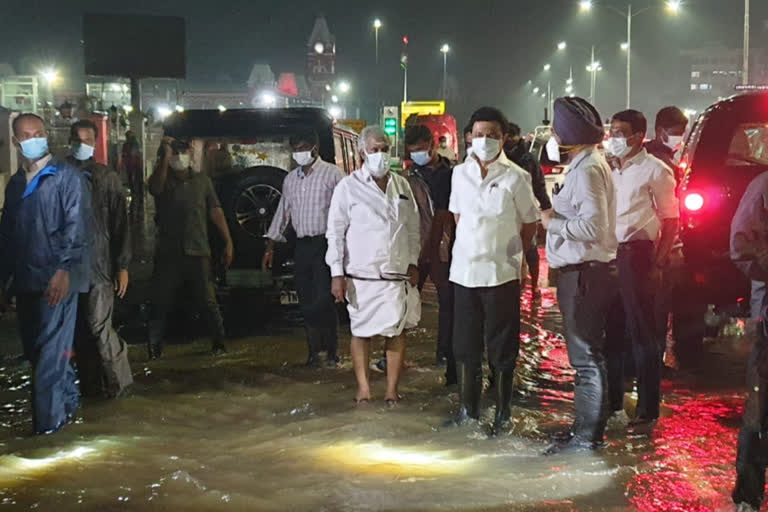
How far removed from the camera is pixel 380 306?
21.6ft

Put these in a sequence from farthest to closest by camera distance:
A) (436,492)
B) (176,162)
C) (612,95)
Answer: (612,95) → (176,162) → (436,492)

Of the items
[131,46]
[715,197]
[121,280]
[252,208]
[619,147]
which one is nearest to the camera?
[619,147]

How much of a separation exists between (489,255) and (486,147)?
67cm

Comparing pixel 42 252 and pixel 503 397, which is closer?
pixel 42 252

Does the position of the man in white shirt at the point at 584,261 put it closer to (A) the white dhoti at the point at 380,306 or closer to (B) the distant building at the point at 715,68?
(A) the white dhoti at the point at 380,306

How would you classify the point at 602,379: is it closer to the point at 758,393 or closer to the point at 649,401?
the point at 649,401

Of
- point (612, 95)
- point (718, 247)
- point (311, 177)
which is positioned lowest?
point (718, 247)

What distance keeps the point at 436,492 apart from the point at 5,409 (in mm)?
3630

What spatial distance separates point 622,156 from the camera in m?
6.21

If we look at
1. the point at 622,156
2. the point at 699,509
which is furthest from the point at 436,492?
the point at 622,156

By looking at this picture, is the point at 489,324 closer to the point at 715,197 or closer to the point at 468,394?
the point at 468,394

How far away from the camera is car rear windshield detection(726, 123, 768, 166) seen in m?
7.61

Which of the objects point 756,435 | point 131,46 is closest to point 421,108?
point 131,46

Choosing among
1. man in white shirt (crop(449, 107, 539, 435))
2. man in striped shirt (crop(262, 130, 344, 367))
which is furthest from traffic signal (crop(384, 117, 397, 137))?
man in white shirt (crop(449, 107, 539, 435))
